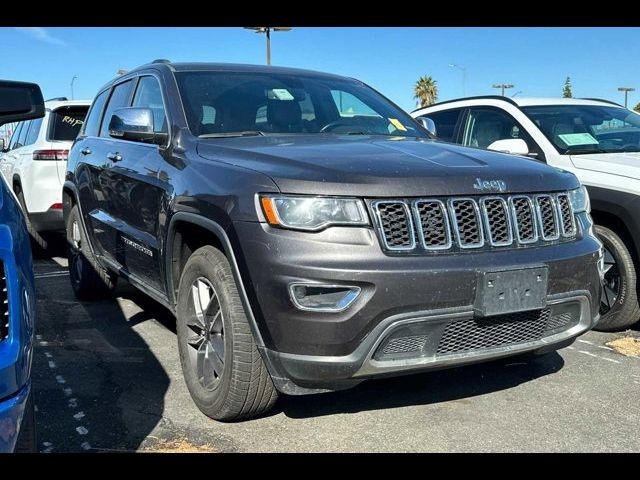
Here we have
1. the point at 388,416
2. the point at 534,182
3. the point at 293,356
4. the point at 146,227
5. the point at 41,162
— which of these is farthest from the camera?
the point at 41,162

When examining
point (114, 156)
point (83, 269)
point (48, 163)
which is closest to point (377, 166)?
point (114, 156)

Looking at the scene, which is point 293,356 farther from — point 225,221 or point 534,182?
point 534,182

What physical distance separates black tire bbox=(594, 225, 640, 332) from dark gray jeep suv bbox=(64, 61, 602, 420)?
1.46m

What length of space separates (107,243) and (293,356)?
8.44 feet

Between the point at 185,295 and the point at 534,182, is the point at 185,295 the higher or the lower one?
the lower one

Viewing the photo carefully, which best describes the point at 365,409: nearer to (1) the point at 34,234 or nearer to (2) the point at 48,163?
(2) the point at 48,163

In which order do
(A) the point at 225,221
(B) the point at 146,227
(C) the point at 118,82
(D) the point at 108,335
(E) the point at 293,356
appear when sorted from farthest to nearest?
(C) the point at 118,82 → (D) the point at 108,335 → (B) the point at 146,227 → (A) the point at 225,221 → (E) the point at 293,356

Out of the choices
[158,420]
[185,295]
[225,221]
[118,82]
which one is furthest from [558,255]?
[118,82]

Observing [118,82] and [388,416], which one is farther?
[118,82]

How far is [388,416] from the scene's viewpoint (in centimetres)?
326

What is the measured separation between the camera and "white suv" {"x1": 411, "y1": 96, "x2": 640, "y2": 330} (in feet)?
14.9

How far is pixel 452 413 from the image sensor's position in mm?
3293

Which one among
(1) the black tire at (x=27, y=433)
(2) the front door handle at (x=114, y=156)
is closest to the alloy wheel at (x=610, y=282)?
(2) the front door handle at (x=114, y=156)
